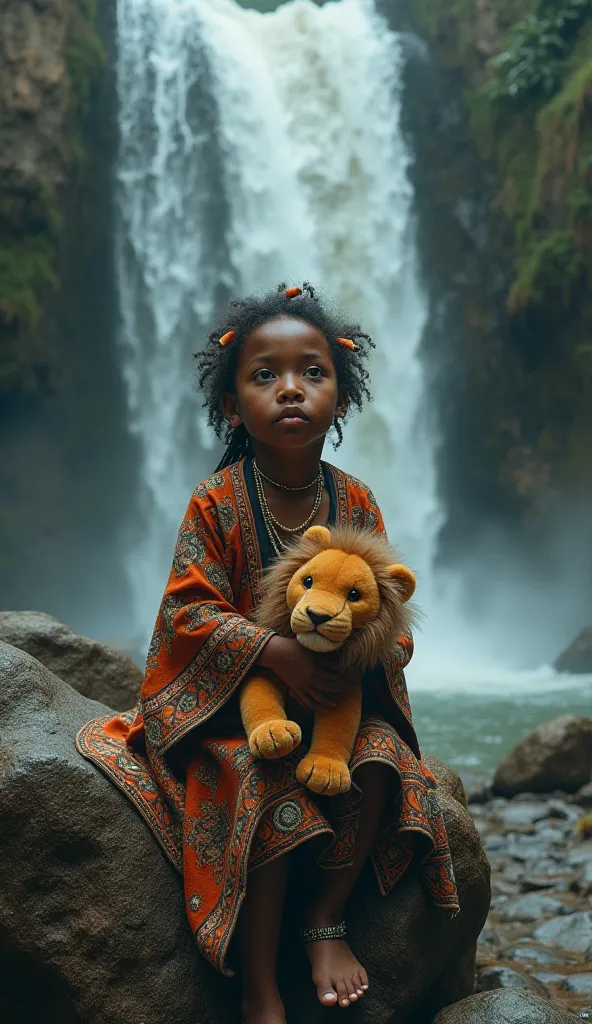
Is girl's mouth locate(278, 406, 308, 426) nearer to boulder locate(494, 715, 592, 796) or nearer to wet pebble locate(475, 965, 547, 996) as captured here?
wet pebble locate(475, 965, 547, 996)

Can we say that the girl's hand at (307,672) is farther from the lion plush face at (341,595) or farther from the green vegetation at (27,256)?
the green vegetation at (27,256)

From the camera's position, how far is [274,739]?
7.22ft

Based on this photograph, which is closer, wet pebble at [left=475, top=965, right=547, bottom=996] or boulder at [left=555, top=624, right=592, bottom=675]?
wet pebble at [left=475, top=965, right=547, bottom=996]

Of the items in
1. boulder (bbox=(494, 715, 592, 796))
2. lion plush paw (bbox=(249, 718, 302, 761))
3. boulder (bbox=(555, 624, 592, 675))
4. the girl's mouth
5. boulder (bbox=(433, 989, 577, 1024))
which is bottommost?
boulder (bbox=(433, 989, 577, 1024))

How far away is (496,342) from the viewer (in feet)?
55.1

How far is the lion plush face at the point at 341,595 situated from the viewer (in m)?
2.27

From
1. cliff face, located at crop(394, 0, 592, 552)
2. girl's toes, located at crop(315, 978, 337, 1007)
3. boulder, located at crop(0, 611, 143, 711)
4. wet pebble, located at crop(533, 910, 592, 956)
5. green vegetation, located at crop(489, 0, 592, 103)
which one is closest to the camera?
girl's toes, located at crop(315, 978, 337, 1007)

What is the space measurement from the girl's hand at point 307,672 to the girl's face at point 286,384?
59 cm

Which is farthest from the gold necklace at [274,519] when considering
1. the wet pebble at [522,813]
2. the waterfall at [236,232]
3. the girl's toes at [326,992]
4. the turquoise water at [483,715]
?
the waterfall at [236,232]

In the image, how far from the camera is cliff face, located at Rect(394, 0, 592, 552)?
48.8ft

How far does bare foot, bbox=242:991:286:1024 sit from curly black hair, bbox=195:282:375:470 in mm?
1458

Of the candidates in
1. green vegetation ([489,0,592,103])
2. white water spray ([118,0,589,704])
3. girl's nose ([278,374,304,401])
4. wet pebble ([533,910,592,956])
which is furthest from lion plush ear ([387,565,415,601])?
green vegetation ([489,0,592,103])

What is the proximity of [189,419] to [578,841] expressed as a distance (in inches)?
455

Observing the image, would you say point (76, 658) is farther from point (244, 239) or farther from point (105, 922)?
point (244, 239)
